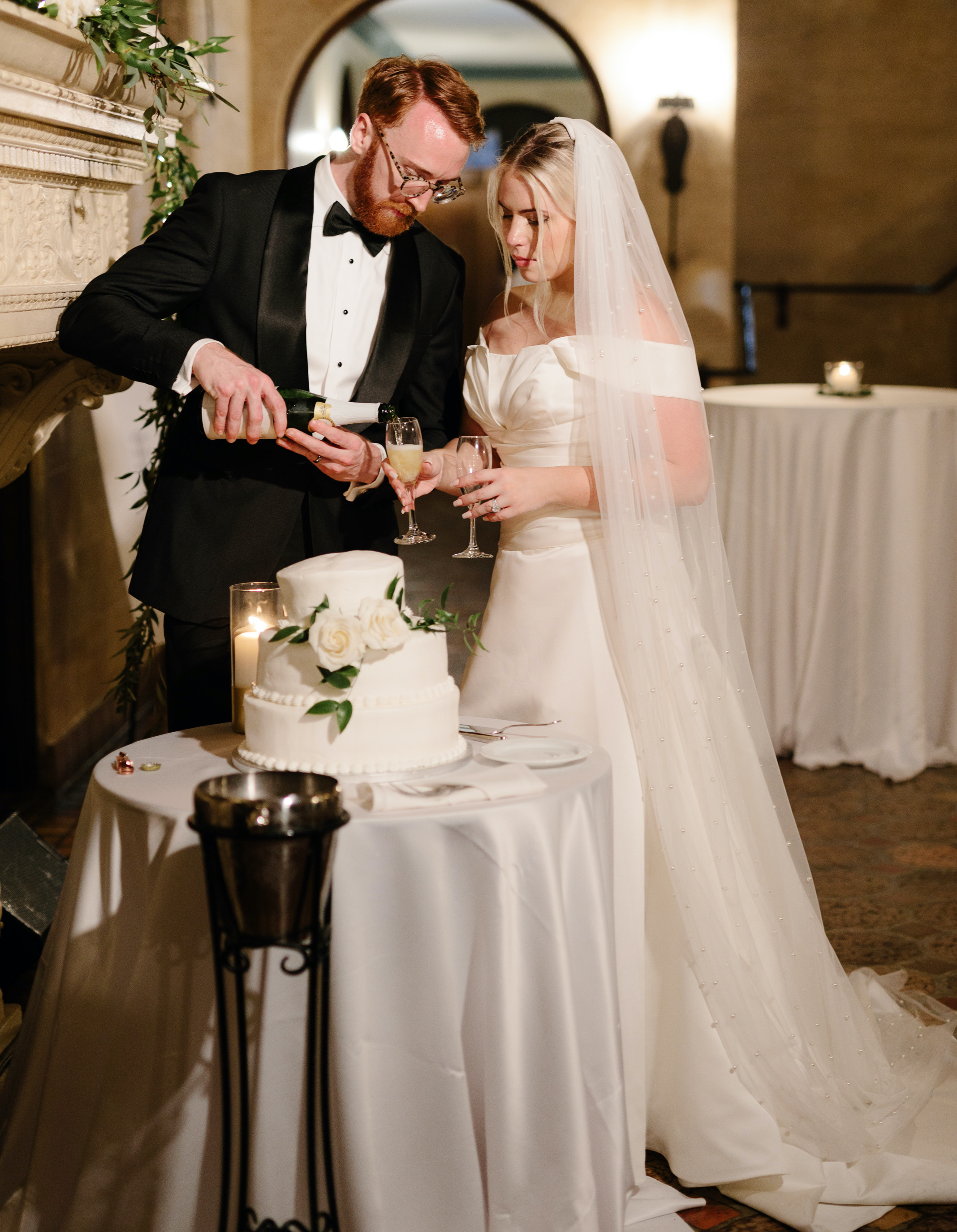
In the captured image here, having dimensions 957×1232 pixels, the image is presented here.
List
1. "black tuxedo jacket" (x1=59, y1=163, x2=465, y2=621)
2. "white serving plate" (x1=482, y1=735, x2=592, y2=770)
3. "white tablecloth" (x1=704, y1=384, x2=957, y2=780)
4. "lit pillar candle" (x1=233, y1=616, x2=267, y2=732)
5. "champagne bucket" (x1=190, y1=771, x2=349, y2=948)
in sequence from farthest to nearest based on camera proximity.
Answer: "white tablecloth" (x1=704, y1=384, x2=957, y2=780) < "black tuxedo jacket" (x1=59, y1=163, x2=465, y2=621) < "lit pillar candle" (x1=233, y1=616, x2=267, y2=732) < "white serving plate" (x1=482, y1=735, x2=592, y2=770) < "champagne bucket" (x1=190, y1=771, x2=349, y2=948)

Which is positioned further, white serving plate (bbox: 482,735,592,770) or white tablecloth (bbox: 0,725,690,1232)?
white serving plate (bbox: 482,735,592,770)

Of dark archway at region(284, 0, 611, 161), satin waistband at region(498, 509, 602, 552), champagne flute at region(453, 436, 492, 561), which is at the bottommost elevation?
satin waistband at region(498, 509, 602, 552)

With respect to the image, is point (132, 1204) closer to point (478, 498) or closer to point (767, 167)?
point (478, 498)

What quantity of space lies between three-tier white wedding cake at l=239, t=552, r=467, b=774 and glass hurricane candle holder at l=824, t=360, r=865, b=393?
3804 millimetres

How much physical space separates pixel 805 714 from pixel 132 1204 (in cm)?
360

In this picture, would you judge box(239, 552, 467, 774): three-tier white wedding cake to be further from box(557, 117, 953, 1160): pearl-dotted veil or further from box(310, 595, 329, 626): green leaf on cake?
box(557, 117, 953, 1160): pearl-dotted veil

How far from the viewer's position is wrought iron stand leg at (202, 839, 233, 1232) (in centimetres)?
158

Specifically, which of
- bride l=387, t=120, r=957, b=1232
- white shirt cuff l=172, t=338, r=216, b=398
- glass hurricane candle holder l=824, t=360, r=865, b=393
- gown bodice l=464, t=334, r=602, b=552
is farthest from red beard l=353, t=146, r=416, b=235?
glass hurricane candle holder l=824, t=360, r=865, b=393

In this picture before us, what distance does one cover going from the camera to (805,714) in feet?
16.4

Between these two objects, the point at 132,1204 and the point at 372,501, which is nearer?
the point at 132,1204

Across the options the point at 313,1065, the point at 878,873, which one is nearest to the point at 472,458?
the point at 313,1065

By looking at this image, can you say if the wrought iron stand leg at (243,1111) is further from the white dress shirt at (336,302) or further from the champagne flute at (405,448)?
the white dress shirt at (336,302)

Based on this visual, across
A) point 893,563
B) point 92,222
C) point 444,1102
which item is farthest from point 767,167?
point 444,1102

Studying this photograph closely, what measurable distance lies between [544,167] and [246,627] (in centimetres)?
106
